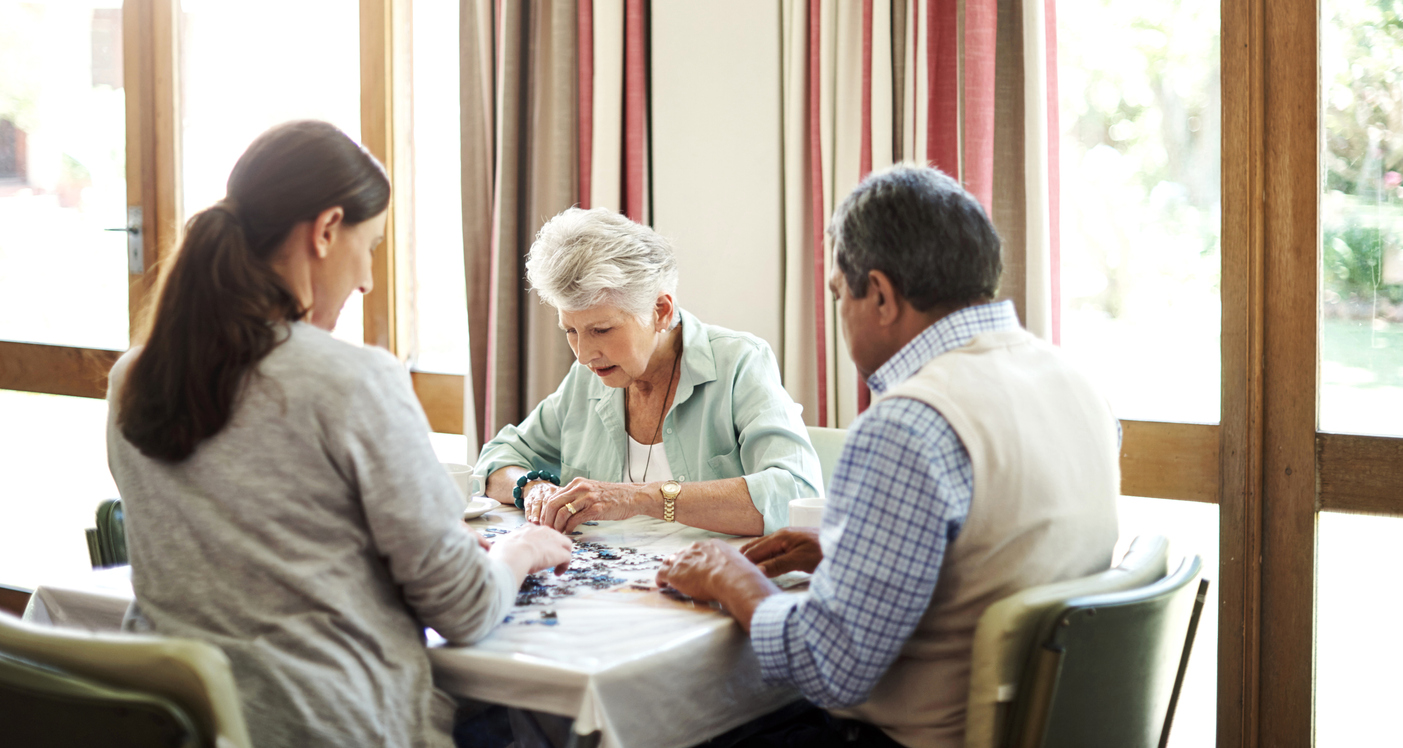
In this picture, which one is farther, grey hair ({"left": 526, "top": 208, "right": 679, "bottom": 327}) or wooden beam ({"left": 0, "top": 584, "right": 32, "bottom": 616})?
wooden beam ({"left": 0, "top": 584, "right": 32, "bottom": 616})

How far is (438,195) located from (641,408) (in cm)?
150

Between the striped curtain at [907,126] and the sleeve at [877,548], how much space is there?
53.1 inches

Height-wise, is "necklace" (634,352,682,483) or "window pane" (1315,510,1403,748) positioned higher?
"necklace" (634,352,682,483)

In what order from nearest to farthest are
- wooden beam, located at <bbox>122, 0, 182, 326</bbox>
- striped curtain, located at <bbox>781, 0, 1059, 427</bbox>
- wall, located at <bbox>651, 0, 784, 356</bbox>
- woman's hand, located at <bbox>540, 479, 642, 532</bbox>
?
1. woman's hand, located at <bbox>540, 479, 642, 532</bbox>
2. striped curtain, located at <bbox>781, 0, 1059, 427</bbox>
3. wall, located at <bbox>651, 0, 784, 356</bbox>
4. wooden beam, located at <bbox>122, 0, 182, 326</bbox>

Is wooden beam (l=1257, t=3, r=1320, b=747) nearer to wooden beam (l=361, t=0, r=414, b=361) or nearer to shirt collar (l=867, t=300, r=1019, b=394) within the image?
shirt collar (l=867, t=300, r=1019, b=394)

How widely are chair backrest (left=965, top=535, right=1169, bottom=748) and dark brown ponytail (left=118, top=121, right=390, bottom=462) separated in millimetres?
860

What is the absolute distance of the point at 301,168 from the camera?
1202mm

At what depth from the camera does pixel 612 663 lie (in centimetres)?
117

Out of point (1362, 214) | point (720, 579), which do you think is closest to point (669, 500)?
point (720, 579)

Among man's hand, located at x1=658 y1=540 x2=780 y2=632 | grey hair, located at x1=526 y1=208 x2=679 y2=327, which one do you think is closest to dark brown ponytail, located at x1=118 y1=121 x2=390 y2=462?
man's hand, located at x1=658 y1=540 x2=780 y2=632

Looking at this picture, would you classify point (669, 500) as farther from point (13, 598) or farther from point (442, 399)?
point (13, 598)

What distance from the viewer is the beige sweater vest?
1.18 meters

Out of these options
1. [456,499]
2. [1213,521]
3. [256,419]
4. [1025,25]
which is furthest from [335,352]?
[1213,521]

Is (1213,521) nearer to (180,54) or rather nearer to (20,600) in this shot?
(180,54)
